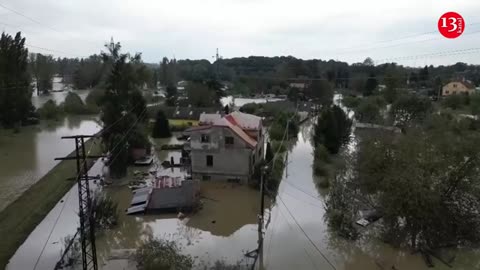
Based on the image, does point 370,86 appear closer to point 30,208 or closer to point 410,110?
point 410,110

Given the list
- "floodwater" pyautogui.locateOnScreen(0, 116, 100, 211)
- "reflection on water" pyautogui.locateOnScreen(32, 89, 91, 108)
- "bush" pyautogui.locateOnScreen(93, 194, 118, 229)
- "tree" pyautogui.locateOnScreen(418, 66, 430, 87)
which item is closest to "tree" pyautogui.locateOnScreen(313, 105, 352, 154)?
"bush" pyautogui.locateOnScreen(93, 194, 118, 229)

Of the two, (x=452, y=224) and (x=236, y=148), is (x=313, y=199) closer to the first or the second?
(x=236, y=148)

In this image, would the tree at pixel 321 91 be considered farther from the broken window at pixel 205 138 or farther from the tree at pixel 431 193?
the tree at pixel 431 193

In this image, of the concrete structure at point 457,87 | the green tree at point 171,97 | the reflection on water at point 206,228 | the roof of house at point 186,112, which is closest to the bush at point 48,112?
the green tree at point 171,97

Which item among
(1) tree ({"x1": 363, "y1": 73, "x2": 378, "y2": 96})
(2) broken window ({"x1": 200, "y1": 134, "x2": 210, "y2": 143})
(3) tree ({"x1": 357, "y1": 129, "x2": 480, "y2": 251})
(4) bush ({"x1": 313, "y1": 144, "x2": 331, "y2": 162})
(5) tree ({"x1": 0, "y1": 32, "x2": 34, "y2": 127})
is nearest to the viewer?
(3) tree ({"x1": 357, "y1": 129, "x2": 480, "y2": 251})

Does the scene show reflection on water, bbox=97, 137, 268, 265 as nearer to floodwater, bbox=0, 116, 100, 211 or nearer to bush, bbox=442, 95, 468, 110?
floodwater, bbox=0, 116, 100, 211

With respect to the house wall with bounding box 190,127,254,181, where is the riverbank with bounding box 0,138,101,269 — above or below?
below
